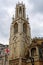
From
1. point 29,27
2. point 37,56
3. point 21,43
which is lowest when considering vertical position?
point 37,56

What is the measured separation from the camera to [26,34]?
6875 cm

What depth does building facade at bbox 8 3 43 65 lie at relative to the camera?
59.8 metres

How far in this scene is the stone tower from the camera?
63438mm

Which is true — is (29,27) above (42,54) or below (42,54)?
above

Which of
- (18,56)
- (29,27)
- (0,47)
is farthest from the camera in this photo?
(0,47)

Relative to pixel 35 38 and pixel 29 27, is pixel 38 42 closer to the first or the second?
pixel 35 38

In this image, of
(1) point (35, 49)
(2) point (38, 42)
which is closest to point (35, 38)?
(2) point (38, 42)

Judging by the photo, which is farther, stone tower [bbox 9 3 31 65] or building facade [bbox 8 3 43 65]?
stone tower [bbox 9 3 31 65]

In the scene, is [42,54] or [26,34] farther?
[26,34]

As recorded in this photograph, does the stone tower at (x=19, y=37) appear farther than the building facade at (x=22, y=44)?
Yes

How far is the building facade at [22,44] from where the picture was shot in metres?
59.8

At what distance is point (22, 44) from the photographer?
64750 millimetres

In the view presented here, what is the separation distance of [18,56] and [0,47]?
3070 centimetres

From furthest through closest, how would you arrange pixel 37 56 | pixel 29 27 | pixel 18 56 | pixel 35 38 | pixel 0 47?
pixel 0 47
pixel 29 27
pixel 35 38
pixel 18 56
pixel 37 56
